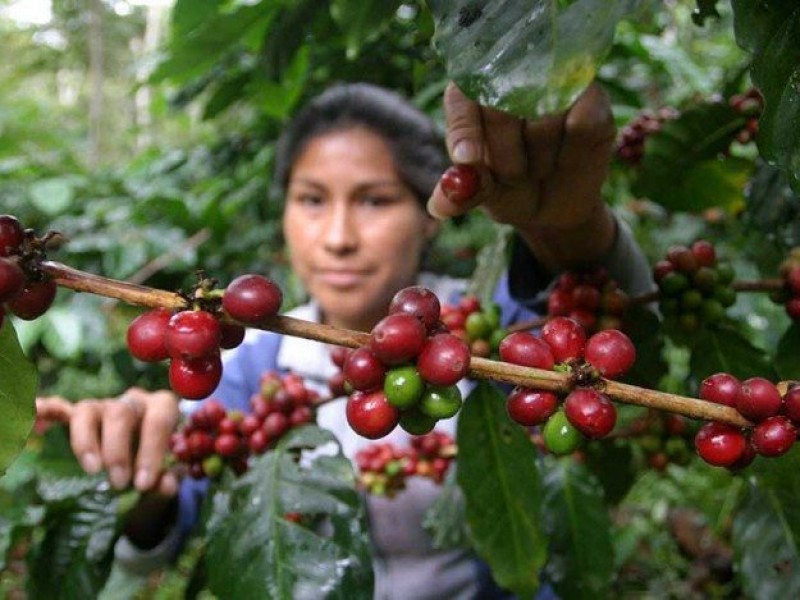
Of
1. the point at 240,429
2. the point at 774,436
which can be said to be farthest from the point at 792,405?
the point at 240,429

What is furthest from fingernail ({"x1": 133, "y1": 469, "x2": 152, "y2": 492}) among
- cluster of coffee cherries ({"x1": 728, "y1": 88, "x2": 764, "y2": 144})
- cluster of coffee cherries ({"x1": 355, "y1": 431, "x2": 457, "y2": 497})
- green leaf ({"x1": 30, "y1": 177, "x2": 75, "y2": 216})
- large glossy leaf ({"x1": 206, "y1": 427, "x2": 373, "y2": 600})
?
green leaf ({"x1": 30, "y1": 177, "x2": 75, "y2": 216})

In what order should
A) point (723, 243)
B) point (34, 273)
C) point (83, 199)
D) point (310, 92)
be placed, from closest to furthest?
point (34, 273) → point (723, 243) → point (310, 92) → point (83, 199)

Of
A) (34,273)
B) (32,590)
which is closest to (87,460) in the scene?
(32,590)

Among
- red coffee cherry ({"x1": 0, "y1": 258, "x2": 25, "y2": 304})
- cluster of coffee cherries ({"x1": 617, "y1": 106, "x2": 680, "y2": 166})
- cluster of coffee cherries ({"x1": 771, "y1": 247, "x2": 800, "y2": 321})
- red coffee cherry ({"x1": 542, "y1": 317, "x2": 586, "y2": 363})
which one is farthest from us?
cluster of coffee cherries ({"x1": 617, "y1": 106, "x2": 680, "y2": 166})

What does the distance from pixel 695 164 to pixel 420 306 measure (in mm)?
657

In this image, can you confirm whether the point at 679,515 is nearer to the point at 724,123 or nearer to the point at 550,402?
the point at 724,123

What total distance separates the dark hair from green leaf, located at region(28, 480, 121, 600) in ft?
2.86

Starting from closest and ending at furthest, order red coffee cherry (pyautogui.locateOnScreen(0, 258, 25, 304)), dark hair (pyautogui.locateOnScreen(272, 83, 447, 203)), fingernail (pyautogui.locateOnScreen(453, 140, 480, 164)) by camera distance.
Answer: red coffee cherry (pyautogui.locateOnScreen(0, 258, 25, 304)) < fingernail (pyautogui.locateOnScreen(453, 140, 480, 164)) < dark hair (pyautogui.locateOnScreen(272, 83, 447, 203))

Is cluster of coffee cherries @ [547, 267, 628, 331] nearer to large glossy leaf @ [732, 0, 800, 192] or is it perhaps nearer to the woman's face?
large glossy leaf @ [732, 0, 800, 192]

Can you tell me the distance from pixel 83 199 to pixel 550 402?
6.70 ft

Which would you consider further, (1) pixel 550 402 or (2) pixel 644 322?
(2) pixel 644 322

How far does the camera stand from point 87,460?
97cm

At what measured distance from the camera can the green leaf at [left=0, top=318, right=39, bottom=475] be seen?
0.49m

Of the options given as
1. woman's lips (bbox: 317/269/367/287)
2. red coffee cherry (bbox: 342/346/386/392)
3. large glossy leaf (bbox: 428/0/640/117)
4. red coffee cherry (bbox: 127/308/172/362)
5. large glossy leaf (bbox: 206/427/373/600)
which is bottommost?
woman's lips (bbox: 317/269/367/287)
